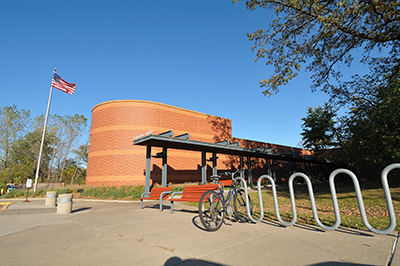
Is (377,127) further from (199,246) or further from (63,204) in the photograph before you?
(63,204)

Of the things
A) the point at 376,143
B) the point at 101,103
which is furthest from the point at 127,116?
the point at 376,143

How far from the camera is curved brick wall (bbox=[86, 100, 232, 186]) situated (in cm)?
2494

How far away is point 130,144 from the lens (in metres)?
25.3

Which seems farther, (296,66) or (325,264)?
(296,66)

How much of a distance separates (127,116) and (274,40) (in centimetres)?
1946

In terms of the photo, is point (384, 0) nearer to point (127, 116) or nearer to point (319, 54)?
point (319, 54)

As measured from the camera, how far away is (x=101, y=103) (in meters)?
27.5

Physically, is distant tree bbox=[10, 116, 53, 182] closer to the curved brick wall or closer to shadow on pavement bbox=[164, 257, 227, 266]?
the curved brick wall

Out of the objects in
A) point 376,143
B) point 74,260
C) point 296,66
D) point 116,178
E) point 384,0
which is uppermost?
point 384,0

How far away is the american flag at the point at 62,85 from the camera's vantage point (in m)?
22.8

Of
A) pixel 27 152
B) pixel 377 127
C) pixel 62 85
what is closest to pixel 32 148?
pixel 27 152

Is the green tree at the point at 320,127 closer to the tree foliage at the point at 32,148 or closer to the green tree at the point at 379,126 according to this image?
the green tree at the point at 379,126

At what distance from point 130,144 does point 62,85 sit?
9276mm

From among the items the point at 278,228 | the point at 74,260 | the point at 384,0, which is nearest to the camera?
the point at 74,260
